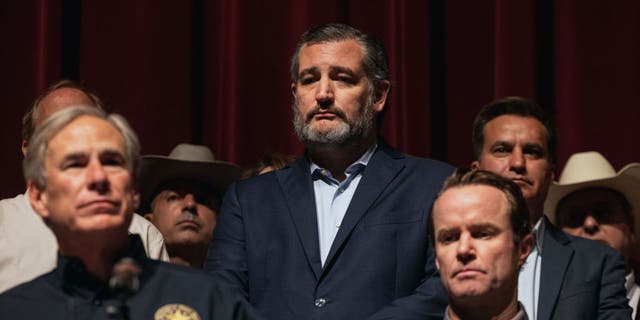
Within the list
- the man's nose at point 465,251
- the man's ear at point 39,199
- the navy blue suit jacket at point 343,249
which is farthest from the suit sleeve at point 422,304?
the man's ear at point 39,199

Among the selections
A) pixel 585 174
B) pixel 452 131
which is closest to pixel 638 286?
pixel 585 174

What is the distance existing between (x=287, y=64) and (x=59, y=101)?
1.32m

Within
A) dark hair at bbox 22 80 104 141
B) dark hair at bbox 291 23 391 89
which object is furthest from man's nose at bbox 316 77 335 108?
dark hair at bbox 22 80 104 141

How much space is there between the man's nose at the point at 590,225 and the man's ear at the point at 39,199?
2.21m

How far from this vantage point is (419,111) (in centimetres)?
446

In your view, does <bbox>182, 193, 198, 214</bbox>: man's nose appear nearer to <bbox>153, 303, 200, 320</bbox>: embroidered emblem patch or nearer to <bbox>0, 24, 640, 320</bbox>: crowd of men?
<bbox>0, 24, 640, 320</bbox>: crowd of men

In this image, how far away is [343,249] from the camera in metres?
2.91

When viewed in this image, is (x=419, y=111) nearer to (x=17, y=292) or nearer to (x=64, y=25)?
(x=64, y=25)

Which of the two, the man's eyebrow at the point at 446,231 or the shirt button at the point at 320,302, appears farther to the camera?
the shirt button at the point at 320,302

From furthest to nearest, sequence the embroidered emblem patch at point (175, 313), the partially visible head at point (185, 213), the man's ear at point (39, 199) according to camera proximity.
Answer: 1. the partially visible head at point (185, 213)
2. the man's ear at point (39, 199)
3. the embroidered emblem patch at point (175, 313)

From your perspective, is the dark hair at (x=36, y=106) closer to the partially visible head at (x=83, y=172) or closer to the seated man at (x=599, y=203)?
the partially visible head at (x=83, y=172)

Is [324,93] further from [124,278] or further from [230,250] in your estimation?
[124,278]

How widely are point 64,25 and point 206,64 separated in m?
0.57

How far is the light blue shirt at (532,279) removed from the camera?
10.4 ft
